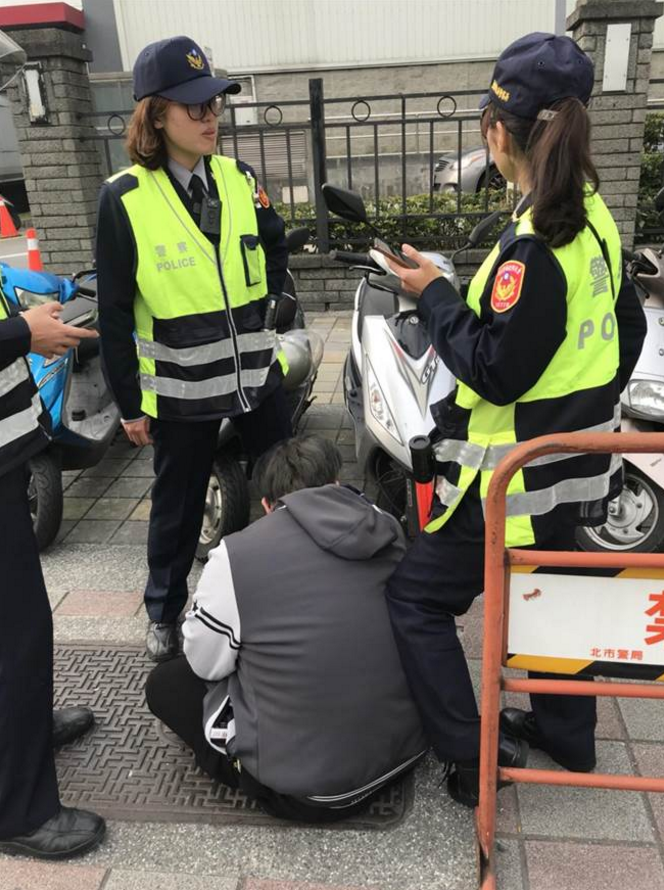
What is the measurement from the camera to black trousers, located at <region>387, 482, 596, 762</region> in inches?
78.1

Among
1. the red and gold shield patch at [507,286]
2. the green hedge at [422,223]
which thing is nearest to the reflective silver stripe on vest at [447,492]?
the red and gold shield patch at [507,286]

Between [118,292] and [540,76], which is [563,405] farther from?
[118,292]

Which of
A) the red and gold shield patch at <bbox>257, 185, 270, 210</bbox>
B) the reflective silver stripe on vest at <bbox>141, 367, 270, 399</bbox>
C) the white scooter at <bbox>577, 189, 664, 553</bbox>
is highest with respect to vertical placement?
the red and gold shield patch at <bbox>257, 185, 270, 210</bbox>

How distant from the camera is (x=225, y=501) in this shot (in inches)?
135

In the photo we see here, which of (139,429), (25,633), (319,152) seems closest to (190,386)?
(139,429)

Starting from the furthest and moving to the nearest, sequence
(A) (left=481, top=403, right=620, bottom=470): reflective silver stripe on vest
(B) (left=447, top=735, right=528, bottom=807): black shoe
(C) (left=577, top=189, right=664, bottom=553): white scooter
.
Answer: (C) (left=577, top=189, right=664, bottom=553): white scooter
(B) (left=447, top=735, right=528, bottom=807): black shoe
(A) (left=481, top=403, right=620, bottom=470): reflective silver stripe on vest

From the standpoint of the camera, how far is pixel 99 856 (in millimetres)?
2092

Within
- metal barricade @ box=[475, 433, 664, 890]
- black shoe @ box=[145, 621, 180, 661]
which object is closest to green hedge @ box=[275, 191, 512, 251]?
black shoe @ box=[145, 621, 180, 661]

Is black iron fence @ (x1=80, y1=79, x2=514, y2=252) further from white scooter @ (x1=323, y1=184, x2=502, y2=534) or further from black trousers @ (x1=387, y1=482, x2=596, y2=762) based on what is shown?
black trousers @ (x1=387, y1=482, x2=596, y2=762)

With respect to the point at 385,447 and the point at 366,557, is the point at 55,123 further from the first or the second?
the point at 366,557

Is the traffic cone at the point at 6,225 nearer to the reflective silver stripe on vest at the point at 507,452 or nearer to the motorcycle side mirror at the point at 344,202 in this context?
the motorcycle side mirror at the point at 344,202

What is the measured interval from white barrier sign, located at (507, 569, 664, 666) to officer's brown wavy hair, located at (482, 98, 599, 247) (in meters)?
0.72

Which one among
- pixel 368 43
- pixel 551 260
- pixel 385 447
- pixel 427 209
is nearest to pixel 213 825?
pixel 385 447

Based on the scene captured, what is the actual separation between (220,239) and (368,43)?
16.6 metres
